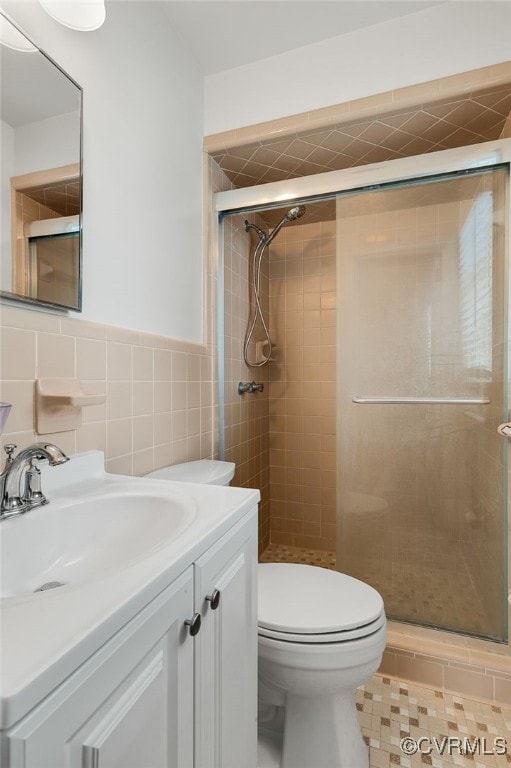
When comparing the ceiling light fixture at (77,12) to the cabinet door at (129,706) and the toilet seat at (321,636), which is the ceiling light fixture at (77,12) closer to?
the cabinet door at (129,706)

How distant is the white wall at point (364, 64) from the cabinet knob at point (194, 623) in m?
1.74

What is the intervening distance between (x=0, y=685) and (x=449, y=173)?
5.89 ft

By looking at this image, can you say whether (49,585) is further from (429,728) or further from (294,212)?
(294,212)

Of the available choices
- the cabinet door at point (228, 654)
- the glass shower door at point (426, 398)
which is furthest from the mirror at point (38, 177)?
the glass shower door at point (426, 398)

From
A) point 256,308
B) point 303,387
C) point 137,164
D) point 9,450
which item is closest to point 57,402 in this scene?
point 9,450

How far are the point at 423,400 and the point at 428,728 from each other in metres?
1.06

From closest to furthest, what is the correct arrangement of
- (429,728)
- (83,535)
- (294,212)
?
(83,535), (429,728), (294,212)

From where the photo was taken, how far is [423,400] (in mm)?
1520

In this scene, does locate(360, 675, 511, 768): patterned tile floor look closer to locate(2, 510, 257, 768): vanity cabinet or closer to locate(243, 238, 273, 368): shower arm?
locate(2, 510, 257, 768): vanity cabinet

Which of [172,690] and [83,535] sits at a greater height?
[83,535]

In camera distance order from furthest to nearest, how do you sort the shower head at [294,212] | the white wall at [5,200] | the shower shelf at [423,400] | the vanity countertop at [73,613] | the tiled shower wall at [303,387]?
the tiled shower wall at [303,387], the shower head at [294,212], the shower shelf at [423,400], the white wall at [5,200], the vanity countertop at [73,613]

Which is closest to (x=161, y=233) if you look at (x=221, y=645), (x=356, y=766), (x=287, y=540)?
(x=221, y=645)

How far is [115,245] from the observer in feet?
3.68

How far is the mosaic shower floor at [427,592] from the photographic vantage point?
145 centimetres
